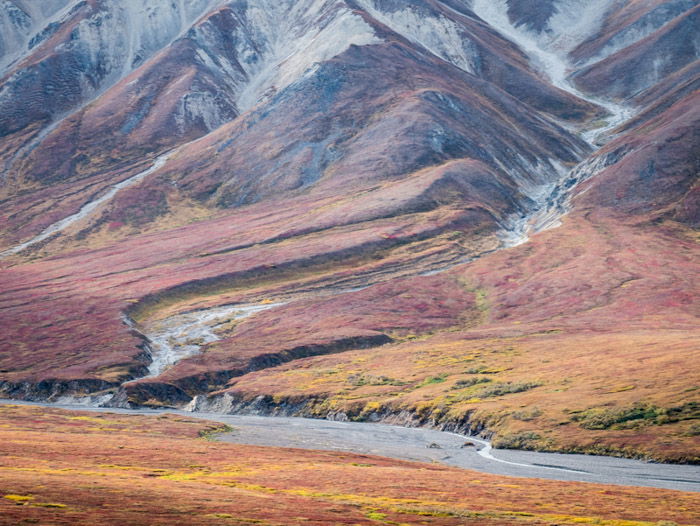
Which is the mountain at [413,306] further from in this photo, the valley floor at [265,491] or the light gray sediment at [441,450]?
the valley floor at [265,491]

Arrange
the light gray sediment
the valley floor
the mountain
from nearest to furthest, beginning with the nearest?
the valley floor
the light gray sediment
the mountain

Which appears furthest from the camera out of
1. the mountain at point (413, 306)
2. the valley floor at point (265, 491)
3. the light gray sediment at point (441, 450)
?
the mountain at point (413, 306)

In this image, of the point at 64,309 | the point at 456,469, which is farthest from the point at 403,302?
the point at 456,469

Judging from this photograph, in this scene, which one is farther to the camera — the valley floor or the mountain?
the mountain

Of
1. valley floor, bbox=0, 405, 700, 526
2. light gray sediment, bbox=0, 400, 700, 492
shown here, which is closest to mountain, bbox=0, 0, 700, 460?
light gray sediment, bbox=0, 400, 700, 492

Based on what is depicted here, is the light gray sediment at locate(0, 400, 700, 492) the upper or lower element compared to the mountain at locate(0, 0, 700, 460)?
lower

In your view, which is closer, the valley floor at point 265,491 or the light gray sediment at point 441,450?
the valley floor at point 265,491

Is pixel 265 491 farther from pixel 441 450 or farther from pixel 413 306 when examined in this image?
pixel 413 306

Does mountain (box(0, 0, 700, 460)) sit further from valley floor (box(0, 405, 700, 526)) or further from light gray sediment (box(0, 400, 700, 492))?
valley floor (box(0, 405, 700, 526))

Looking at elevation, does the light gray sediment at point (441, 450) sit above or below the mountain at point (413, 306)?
below

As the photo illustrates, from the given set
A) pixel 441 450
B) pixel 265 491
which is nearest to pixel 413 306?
pixel 441 450

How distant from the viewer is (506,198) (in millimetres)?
191875

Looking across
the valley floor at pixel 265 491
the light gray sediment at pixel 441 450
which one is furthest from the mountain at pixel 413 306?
the valley floor at pixel 265 491

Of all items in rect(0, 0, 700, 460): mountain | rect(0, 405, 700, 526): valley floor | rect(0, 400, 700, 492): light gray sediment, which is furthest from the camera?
rect(0, 0, 700, 460): mountain
